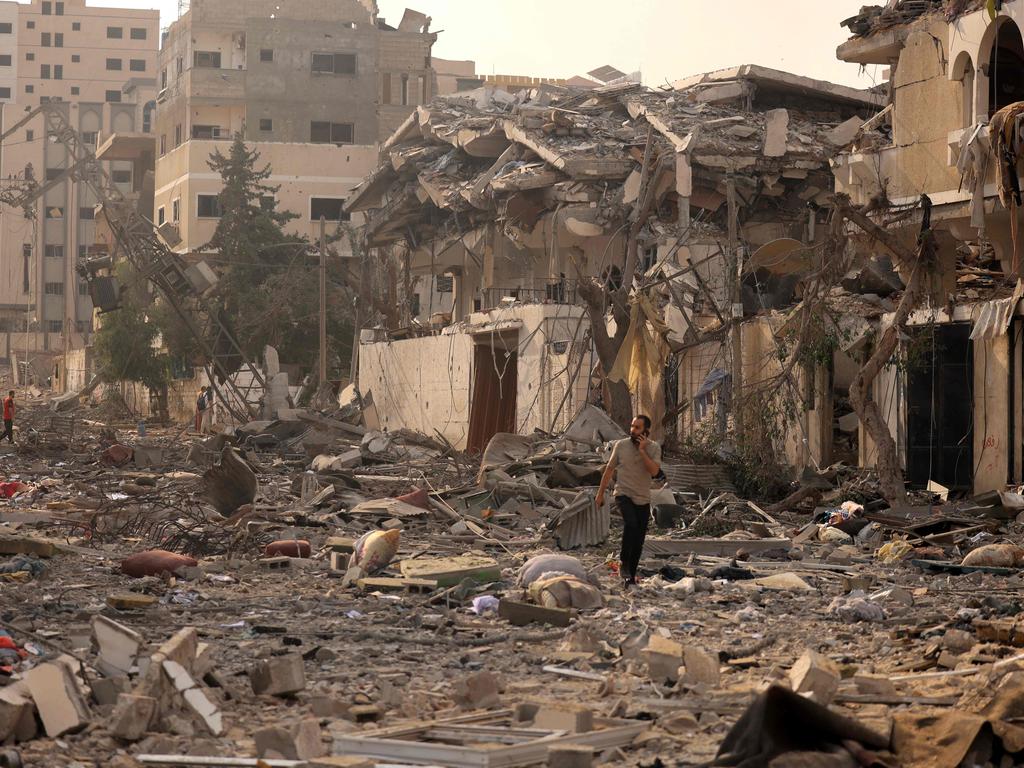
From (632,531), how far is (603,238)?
17.9 m

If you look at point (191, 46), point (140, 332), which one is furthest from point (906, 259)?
point (191, 46)

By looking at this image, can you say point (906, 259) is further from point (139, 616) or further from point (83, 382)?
point (83, 382)

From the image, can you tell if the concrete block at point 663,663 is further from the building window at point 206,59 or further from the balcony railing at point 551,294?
the building window at point 206,59

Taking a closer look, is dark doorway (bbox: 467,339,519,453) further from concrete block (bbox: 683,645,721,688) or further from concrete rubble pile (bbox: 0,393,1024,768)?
concrete block (bbox: 683,645,721,688)

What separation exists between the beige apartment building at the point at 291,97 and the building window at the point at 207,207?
0.05m

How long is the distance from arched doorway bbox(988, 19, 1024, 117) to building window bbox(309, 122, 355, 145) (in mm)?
40371

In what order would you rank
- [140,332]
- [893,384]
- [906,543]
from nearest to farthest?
1. [906,543]
2. [893,384]
3. [140,332]

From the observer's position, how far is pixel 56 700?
675 centimetres

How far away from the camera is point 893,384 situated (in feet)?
65.7

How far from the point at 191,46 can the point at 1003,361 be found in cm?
4786

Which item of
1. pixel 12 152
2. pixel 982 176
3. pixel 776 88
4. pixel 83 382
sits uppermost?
pixel 12 152

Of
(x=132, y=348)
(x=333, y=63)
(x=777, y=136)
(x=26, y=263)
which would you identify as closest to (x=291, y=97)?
(x=333, y=63)

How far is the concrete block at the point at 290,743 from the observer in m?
6.20

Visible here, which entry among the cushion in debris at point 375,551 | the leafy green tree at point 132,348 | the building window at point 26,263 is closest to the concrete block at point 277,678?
the cushion in debris at point 375,551
